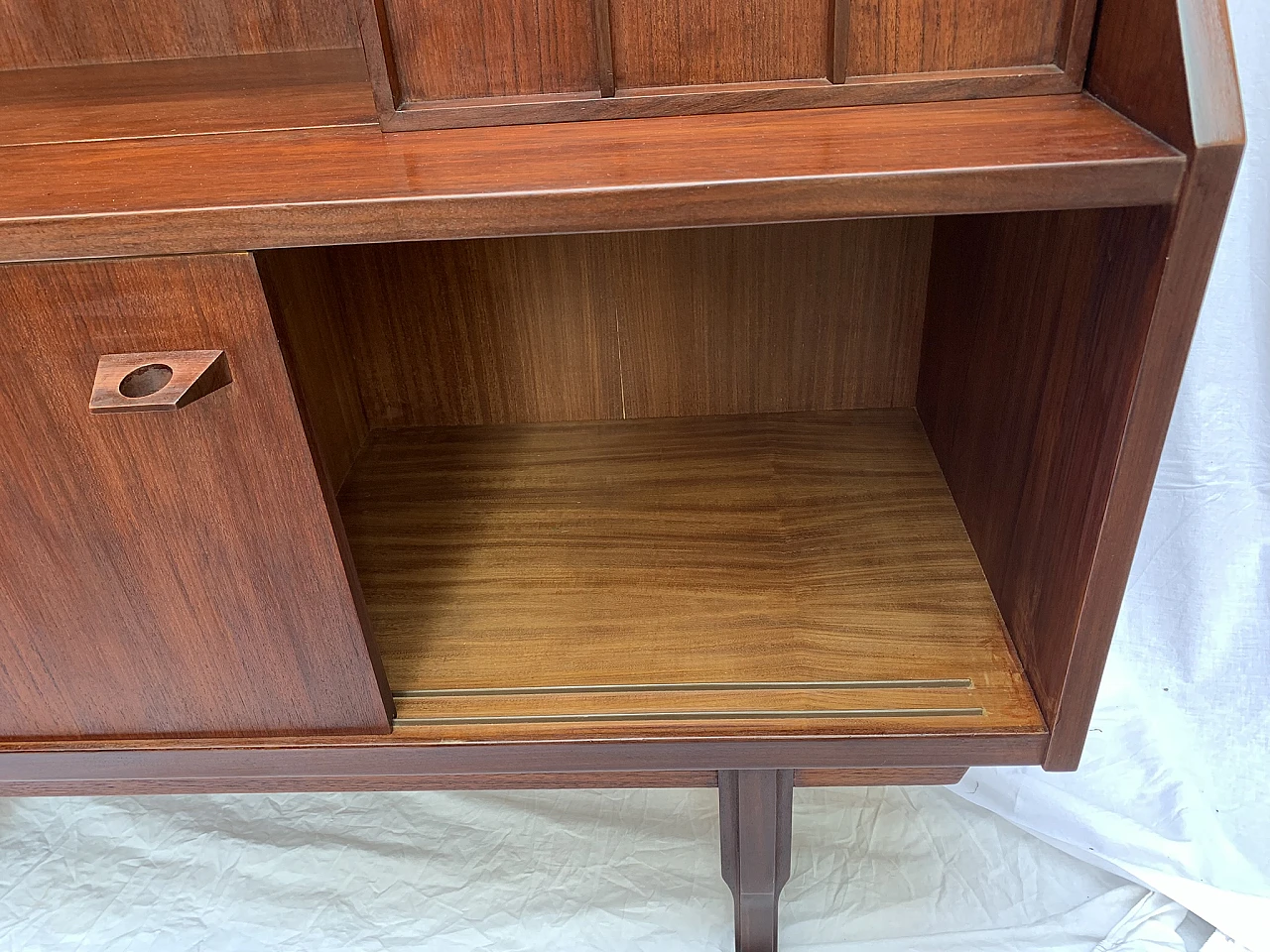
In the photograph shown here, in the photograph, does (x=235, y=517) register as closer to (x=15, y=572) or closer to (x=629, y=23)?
(x=15, y=572)

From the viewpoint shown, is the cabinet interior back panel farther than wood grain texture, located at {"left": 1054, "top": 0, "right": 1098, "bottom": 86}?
Yes

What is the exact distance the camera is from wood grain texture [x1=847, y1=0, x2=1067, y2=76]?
0.54m

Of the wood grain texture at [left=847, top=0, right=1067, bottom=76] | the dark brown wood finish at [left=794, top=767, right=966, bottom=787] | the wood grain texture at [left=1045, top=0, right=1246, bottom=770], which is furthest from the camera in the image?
the dark brown wood finish at [left=794, top=767, right=966, bottom=787]

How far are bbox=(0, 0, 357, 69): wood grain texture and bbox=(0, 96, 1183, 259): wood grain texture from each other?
0.32 metres

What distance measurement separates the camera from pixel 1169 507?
921 mm

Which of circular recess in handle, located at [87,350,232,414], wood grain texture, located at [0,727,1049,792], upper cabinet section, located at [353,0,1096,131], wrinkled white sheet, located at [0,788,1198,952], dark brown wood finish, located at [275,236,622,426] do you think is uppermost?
upper cabinet section, located at [353,0,1096,131]

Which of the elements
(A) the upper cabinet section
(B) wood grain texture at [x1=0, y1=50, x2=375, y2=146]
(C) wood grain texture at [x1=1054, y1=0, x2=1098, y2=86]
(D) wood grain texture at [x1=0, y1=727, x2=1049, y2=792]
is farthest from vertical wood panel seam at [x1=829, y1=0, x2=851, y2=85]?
(D) wood grain texture at [x1=0, y1=727, x2=1049, y2=792]

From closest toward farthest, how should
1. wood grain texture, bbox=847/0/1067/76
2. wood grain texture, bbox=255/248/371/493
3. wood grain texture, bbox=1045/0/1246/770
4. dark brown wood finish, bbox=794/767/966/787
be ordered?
wood grain texture, bbox=1045/0/1246/770 < wood grain texture, bbox=847/0/1067/76 < dark brown wood finish, bbox=794/767/966/787 < wood grain texture, bbox=255/248/371/493

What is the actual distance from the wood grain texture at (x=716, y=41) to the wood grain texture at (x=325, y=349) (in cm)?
37

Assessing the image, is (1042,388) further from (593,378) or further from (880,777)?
(593,378)

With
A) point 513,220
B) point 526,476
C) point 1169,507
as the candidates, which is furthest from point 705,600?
point 1169,507

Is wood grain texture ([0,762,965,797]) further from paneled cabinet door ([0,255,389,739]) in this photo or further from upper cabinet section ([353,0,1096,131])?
upper cabinet section ([353,0,1096,131])

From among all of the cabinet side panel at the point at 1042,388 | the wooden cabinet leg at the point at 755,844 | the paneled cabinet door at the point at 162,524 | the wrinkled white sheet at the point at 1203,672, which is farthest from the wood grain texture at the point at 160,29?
the wrinkled white sheet at the point at 1203,672

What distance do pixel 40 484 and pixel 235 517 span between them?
0.10m
